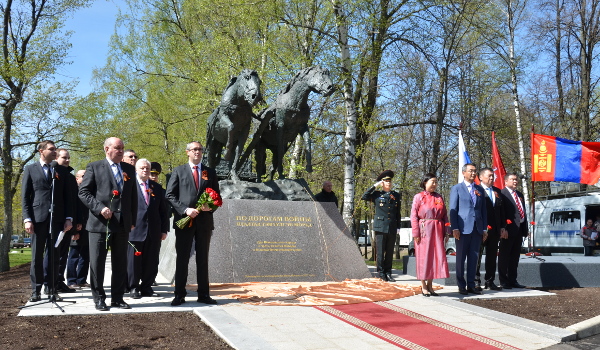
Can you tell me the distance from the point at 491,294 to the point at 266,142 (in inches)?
193

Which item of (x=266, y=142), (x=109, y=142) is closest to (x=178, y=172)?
(x=109, y=142)

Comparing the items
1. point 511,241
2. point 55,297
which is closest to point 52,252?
point 55,297

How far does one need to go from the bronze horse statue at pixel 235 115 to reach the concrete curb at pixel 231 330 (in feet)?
13.4

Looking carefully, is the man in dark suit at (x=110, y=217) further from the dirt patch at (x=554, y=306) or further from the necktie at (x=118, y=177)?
the dirt patch at (x=554, y=306)

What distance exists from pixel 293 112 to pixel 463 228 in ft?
11.2

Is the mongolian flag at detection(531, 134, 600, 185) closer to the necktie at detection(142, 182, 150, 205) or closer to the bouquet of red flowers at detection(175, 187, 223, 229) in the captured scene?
the bouquet of red flowers at detection(175, 187, 223, 229)

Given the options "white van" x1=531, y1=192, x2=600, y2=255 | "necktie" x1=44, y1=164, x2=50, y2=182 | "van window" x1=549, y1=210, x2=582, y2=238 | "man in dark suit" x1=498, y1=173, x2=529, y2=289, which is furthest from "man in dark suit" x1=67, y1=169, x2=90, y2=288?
"van window" x1=549, y1=210, x2=582, y2=238

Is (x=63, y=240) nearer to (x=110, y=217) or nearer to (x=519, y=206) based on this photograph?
(x=110, y=217)

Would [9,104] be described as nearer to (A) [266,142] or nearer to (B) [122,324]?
(A) [266,142]

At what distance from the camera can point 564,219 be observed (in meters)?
19.0

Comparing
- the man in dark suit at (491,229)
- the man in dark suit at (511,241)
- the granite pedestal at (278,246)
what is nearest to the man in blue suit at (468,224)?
the man in dark suit at (491,229)

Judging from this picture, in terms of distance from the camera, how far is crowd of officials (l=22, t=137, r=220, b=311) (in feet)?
20.0

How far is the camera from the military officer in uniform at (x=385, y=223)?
934 cm

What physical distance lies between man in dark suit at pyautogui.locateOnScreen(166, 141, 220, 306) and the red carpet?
4.94 feet
